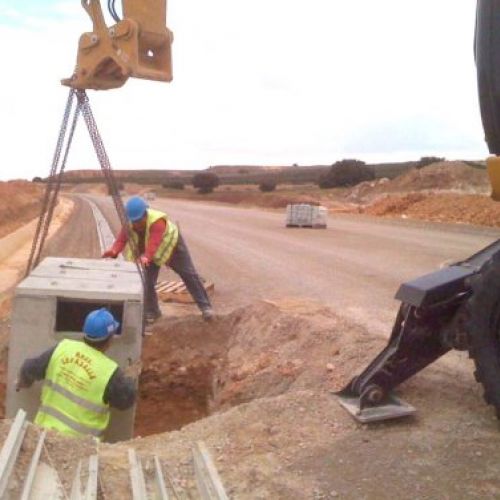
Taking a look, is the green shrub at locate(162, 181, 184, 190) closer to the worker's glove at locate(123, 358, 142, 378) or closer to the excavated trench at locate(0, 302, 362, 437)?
the excavated trench at locate(0, 302, 362, 437)

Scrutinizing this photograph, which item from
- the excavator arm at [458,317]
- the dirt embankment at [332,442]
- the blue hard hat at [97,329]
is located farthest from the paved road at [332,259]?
the blue hard hat at [97,329]

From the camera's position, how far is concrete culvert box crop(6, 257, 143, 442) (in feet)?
23.3

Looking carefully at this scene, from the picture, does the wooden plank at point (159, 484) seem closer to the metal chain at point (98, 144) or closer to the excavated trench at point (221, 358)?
the excavated trench at point (221, 358)

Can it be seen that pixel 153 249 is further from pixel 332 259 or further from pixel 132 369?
pixel 332 259

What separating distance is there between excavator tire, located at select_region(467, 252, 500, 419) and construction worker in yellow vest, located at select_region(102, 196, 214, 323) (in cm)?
488

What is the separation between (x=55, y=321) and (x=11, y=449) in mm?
2607

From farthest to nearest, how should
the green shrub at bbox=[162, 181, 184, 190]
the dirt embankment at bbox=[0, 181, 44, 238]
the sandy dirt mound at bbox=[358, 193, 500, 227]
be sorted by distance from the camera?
1. the green shrub at bbox=[162, 181, 184, 190]
2. the dirt embankment at bbox=[0, 181, 44, 238]
3. the sandy dirt mound at bbox=[358, 193, 500, 227]

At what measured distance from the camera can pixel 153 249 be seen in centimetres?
981

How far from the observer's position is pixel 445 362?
6461 mm

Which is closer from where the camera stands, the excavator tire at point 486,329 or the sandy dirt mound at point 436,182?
the excavator tire at point 486,329

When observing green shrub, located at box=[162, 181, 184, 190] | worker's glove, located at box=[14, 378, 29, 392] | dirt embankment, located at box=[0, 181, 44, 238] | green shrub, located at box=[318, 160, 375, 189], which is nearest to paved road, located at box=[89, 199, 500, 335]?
worker's glove, located at box=[14, 378, 29, 392]

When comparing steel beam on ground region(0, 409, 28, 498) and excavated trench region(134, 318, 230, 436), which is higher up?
steel beam on ground region(0, 409, 28, 498)

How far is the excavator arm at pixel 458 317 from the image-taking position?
4559 millimetres

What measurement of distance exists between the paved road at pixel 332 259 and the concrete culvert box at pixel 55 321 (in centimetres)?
270
